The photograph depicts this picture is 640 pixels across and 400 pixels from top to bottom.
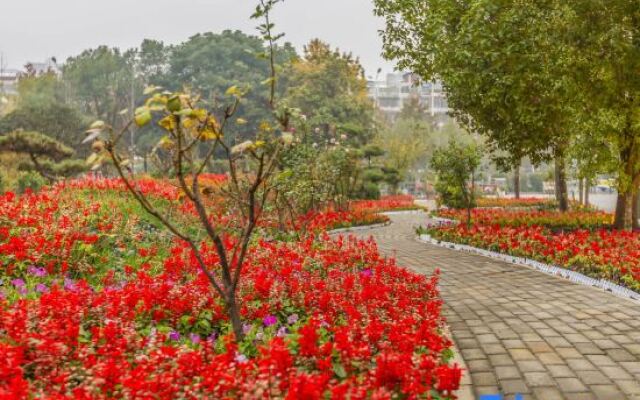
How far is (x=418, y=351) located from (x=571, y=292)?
4947 millimetres

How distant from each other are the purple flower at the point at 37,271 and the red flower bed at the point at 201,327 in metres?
0.04

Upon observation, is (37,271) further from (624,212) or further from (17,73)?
(17,73)

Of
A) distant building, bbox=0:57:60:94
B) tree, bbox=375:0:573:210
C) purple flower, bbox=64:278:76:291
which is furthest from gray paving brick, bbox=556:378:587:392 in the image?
distant building, bbox=0:57:60:94

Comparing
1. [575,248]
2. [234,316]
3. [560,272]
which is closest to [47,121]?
[575,248]

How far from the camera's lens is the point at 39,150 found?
70.2 ft

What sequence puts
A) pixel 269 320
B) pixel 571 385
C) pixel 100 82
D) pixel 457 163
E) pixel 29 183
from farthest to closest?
pixel 100 82, pixel 29 183, pixel 457 163, pixel 269 320, pixel 571 385

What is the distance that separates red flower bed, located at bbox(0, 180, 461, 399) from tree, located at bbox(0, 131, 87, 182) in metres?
12.8

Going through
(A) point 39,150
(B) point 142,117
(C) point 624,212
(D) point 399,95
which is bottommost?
(C) point 624,212

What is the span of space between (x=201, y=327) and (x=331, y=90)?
36782 millimetres

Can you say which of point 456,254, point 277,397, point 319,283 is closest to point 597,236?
point 456,254

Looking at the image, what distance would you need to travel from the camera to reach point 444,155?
15594 mm

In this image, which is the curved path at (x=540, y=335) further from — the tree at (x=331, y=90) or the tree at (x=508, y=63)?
the tree at (x=331, y=90)

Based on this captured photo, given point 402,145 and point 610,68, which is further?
point 402,145

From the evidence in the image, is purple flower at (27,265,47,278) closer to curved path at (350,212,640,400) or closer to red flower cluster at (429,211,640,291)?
curved path at (350,212,640,400)
